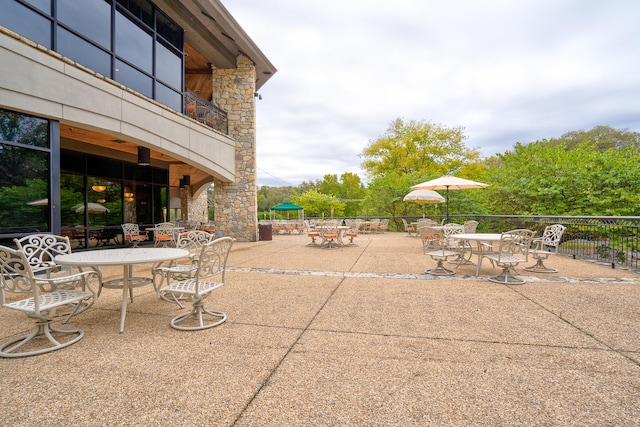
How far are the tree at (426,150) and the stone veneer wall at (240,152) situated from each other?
14.7 metres

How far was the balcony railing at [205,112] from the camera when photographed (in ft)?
35.2

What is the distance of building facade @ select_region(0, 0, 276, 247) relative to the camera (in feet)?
18.7

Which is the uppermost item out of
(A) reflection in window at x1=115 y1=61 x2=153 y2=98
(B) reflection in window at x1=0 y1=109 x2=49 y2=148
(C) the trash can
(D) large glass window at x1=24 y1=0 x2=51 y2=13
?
(D) large glass window at x1=24 y1=0 x2=51 y2=13

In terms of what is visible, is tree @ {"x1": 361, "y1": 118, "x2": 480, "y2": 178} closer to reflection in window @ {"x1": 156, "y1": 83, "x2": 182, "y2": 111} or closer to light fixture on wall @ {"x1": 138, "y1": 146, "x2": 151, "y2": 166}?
reflection in window @ {"x1": 156, "y1": 83, "x2": 182, "y2": 111}

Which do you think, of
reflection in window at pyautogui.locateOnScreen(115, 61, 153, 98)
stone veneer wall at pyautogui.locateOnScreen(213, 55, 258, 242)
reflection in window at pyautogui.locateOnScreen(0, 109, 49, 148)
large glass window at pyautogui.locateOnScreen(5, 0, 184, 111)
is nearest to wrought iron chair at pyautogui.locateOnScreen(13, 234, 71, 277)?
reflection in window at pyautogui.locateOnScreen(0, 109, 49, 148)

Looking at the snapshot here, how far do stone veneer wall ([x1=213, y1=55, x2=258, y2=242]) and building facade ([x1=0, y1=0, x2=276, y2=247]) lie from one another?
1.6 inches

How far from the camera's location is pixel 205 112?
11430 millimetres

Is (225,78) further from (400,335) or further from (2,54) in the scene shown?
(400,335)

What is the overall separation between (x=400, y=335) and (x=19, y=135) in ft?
23.2

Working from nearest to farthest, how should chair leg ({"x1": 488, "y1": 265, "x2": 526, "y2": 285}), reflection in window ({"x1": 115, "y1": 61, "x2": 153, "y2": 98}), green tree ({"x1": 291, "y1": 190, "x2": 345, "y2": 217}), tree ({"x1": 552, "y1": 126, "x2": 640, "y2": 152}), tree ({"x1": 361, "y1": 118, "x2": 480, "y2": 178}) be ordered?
chair leg ({"x1": 488, "y1": 265, "x2": 526, "y2": 285})
reflection in window ({"x1": 115, "y1": 61, "x2": 153, "y2": 98})
tree ({"x1": 361, "y1": 118, "x2": 480, "y2": 178})
green tree ({"x1": 291, "y1": 190, "x2": 345, "y2": 217})
tree ({"x1": 552, "y1": 126, "x2": 640, "y2": 152})

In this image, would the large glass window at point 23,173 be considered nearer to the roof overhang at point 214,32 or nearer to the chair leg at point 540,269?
the roof overhang at point 214,32

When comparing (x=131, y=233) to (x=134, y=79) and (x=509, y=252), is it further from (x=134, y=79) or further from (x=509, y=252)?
(x=509, y=252)

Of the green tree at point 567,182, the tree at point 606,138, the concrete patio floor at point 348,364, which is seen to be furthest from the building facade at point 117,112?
the tree at point 606,138

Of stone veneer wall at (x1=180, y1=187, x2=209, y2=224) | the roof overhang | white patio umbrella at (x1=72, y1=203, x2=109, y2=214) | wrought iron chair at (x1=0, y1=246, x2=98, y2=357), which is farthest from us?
stone veneer wall at (x1=180, y1=187, x2=209, y2=224)
